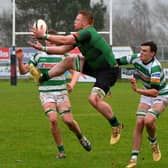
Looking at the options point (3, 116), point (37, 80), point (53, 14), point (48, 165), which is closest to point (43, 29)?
point (37, 80)

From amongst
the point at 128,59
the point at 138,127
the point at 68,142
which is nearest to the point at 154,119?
the point at 138,127

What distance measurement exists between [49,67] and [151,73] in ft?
7.86

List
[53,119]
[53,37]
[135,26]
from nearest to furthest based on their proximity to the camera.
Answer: [53,37] → [53,119] → [135,26]

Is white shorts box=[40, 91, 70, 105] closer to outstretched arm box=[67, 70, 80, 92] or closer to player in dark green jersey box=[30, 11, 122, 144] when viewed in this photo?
outstretched arm box=[67, 70, 80, 92]

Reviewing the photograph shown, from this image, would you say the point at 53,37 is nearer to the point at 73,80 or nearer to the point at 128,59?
the point at 128,59

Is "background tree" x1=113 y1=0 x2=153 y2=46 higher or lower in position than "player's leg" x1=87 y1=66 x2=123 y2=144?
higher

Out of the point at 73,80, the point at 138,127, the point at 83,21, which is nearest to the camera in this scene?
the point at 138,127

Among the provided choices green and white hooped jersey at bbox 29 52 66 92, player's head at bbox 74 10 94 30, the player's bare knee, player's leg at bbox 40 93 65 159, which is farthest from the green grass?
player's head at bbox 74 10 94 30

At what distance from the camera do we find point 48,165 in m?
12.4

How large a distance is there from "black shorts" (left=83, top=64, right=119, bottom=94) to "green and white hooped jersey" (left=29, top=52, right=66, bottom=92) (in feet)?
2.22

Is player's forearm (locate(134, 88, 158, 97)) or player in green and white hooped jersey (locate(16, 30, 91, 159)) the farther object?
player in green and white hooped jersey (locate(16, 30, 91, 159))

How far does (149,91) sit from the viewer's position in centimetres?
1170

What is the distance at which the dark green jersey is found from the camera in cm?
1227

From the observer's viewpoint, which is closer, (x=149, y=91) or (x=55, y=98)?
(x=149, y=91)
